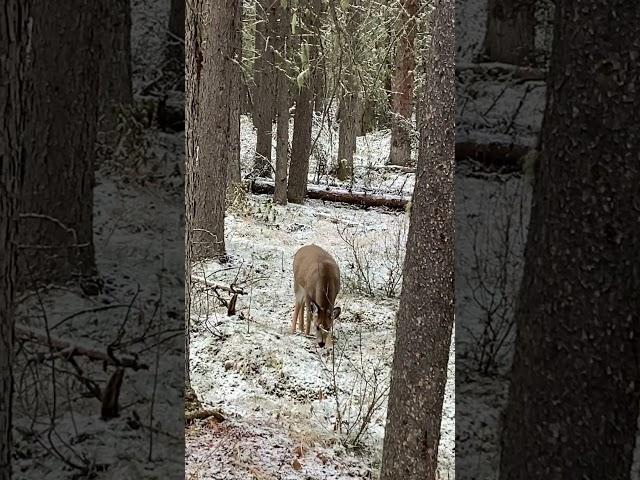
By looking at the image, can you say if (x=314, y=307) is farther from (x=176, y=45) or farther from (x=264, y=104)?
(x=264, y=104)

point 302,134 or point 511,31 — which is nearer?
point 511,31

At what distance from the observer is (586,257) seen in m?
1.42

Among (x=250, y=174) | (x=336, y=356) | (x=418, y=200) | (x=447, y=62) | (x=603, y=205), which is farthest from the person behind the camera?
(x=250, y=174)

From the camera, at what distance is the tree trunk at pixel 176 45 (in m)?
1.47

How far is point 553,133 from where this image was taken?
1.44 meters

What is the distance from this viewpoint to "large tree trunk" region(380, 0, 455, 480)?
11.7 ft

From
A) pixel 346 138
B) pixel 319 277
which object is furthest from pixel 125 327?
pixel 346 138

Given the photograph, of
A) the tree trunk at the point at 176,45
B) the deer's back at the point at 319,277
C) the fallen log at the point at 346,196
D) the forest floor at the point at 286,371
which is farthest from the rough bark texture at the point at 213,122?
the tree trunk at the point at 176,45

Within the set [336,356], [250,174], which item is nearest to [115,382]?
[336,356]

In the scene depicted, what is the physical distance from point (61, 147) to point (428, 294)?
261cm

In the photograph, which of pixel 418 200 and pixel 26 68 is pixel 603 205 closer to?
pixel 26 68

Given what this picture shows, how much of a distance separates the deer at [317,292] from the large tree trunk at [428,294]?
2.64 metres

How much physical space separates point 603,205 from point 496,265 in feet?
0.91

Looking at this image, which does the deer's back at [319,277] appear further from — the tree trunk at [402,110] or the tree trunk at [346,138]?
the tree trunk at [402,110]
